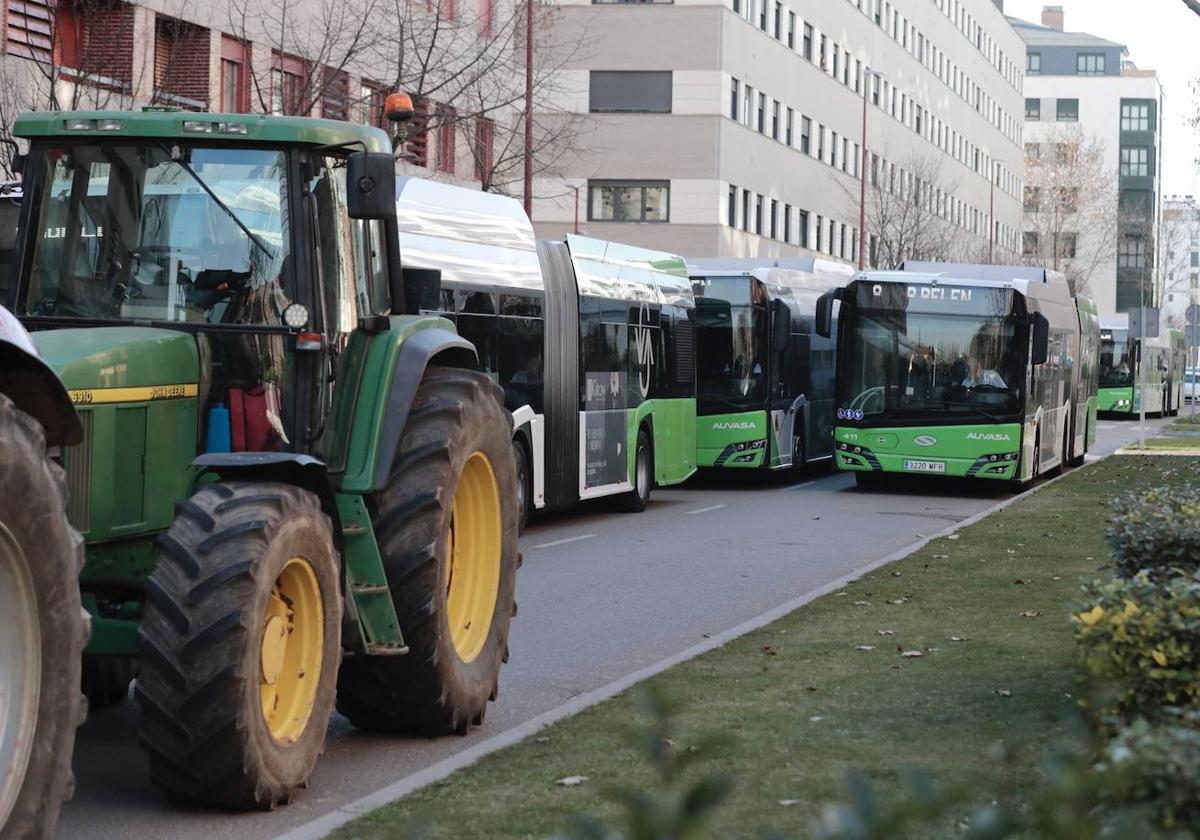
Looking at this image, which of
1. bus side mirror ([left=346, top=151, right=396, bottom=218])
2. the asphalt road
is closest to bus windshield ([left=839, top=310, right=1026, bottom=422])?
the asphalt road

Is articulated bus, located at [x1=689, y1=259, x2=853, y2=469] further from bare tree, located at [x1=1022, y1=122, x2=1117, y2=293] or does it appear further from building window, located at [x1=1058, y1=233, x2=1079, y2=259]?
building window, located at [x1=1058, y1=233, x2=1079, y2=259]

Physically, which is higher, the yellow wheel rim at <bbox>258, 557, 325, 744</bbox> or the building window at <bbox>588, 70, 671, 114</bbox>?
the building window at <bbox>588, 70, 671, 114</bbox>

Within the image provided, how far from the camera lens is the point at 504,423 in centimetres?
902

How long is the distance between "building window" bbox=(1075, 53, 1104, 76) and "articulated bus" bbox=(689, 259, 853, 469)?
13749 centimetres

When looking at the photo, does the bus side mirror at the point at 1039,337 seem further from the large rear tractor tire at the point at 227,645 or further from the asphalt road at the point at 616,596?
the large rear tractor tire at the point at 227,645

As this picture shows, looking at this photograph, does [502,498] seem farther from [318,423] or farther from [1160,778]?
[1160,778]

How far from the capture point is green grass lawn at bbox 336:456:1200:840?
259 inches

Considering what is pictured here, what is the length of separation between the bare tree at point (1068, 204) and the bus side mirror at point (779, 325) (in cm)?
8336

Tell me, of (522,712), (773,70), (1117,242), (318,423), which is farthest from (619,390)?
(1117,242)

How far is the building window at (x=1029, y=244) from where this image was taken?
370 ft

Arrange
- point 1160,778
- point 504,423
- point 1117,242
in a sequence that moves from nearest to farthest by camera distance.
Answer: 1. point 1160,778
2. point 504,423
3. point 1117,242

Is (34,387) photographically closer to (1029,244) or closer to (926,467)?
(926,467)

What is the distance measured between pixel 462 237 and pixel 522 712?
31.8ft

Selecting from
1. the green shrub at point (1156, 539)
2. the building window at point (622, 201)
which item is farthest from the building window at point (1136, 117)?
the green shrub at point (1156, 539)
